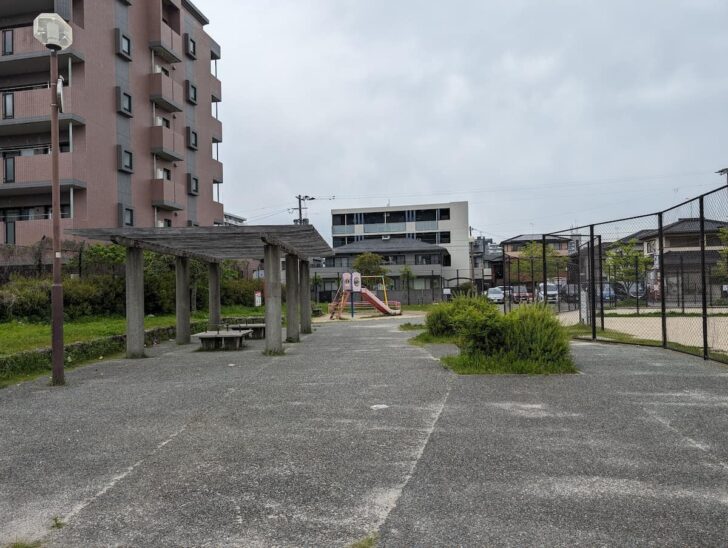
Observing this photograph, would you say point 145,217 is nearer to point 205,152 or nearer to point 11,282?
point 205,152

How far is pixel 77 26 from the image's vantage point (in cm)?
2372

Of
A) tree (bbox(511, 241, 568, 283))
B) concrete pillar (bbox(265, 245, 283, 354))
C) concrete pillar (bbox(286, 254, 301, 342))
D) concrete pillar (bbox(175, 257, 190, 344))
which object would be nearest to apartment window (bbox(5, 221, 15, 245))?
concrete pillar (bbox(175, 257, 190, 344))

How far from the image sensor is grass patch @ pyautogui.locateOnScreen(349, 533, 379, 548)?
310cm

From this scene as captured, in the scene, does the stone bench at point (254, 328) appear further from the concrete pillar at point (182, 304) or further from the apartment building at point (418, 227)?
the apartment building at point (418, 227)

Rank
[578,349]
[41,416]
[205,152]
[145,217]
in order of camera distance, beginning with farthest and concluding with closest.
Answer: [205,152]
[145,217]
[578,349]
[41,416]

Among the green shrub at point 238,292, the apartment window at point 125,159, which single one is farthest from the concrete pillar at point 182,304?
the green shrub at point 238,292

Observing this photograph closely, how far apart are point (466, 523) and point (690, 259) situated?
16.7 metres

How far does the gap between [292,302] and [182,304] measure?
9.08 ft

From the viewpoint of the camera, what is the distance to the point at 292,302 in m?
15.4

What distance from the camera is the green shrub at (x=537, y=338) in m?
8.87

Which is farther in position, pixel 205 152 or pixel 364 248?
pixel 364 248

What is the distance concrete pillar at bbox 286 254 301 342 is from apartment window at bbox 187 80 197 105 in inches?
824

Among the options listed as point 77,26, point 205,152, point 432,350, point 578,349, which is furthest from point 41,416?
point 205,152

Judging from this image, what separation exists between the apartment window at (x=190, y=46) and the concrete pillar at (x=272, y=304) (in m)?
24.8
